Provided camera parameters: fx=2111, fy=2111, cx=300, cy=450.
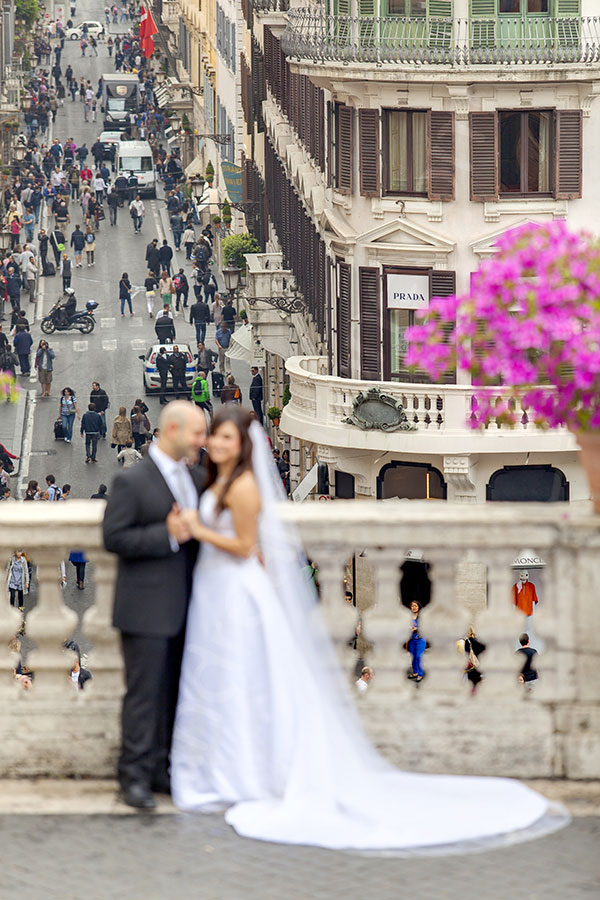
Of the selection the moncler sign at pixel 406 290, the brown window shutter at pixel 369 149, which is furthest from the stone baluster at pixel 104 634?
the brown window shutter at pixel 369 149

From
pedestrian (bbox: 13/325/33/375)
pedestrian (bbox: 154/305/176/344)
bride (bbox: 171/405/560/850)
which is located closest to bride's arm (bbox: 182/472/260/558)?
bride (bbox: 171/405/560/850)

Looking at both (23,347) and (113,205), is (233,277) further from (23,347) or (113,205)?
(113,205)

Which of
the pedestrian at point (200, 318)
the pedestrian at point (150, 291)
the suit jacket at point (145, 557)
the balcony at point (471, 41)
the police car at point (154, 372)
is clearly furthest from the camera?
the pedestrian at point (150, 291)

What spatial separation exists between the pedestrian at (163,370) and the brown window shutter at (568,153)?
22670 mm

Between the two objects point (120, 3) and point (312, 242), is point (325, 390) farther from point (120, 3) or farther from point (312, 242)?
point (120, 3)

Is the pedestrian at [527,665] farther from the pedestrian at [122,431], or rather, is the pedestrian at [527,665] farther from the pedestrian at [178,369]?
the pedestrian at [178,369]

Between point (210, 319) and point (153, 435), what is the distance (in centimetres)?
1670

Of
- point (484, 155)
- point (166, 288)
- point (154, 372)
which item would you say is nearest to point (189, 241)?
point (166, 288)

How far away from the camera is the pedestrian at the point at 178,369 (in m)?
56.5

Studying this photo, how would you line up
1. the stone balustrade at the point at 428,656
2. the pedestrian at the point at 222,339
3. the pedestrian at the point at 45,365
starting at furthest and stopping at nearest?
1. the pedestrian at the point at 222,339
2. the pedestrian at the point at 45,365
3. the stone balustrade at the point at 428,656

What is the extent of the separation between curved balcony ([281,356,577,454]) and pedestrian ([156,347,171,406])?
2015 cm

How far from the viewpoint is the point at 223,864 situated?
28.2 feet

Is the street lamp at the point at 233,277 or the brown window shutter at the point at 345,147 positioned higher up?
the brown window shutter at the point at 345,147

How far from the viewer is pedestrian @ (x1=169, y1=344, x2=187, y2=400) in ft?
185
